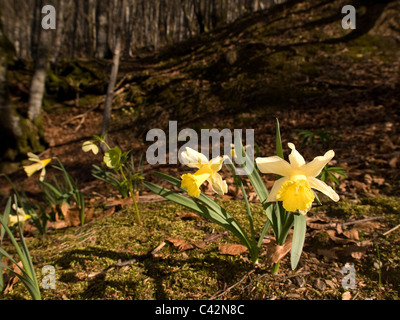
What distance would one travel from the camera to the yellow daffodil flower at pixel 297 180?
1054mm

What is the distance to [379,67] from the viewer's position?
526 cm

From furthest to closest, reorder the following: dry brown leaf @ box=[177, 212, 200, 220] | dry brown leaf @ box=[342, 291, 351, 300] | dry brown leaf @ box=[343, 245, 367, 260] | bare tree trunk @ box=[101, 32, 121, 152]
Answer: bare tree trunk @ box=[101, 32, 121, 152], dry brown leaf @ box=[177, 212, 200, 220], dry brown leaf @ box=[343, 245, 367, 260], dry brown leaf @ box=[342, 291, 351, 300]

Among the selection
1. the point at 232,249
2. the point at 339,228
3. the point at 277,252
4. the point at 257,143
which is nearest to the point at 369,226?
the point at 339,228

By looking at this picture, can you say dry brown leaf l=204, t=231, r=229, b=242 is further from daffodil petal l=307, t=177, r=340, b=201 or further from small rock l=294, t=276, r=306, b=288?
daffodil petal l=307, t=177, r=340, b=201

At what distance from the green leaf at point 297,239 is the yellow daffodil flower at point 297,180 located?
0.33ft

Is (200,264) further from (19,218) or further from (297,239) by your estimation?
(19,218)

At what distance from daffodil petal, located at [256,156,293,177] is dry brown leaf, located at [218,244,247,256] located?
0.62 metres

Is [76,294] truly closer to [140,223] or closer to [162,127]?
[140,223]

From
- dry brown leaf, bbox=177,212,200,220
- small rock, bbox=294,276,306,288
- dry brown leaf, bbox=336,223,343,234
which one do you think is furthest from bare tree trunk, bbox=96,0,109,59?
small rock, bbox=294,276,306,288

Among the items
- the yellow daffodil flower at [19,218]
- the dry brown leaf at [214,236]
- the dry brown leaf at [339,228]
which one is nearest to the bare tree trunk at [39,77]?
the yellow daffodil flower at [19,218]

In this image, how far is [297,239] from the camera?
116 cm

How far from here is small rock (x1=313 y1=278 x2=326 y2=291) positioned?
1.31 meters

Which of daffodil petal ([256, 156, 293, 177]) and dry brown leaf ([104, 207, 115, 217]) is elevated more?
daffodil petal ([256, 156, 293, 177])

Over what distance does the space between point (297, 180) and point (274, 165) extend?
0.38 ft
